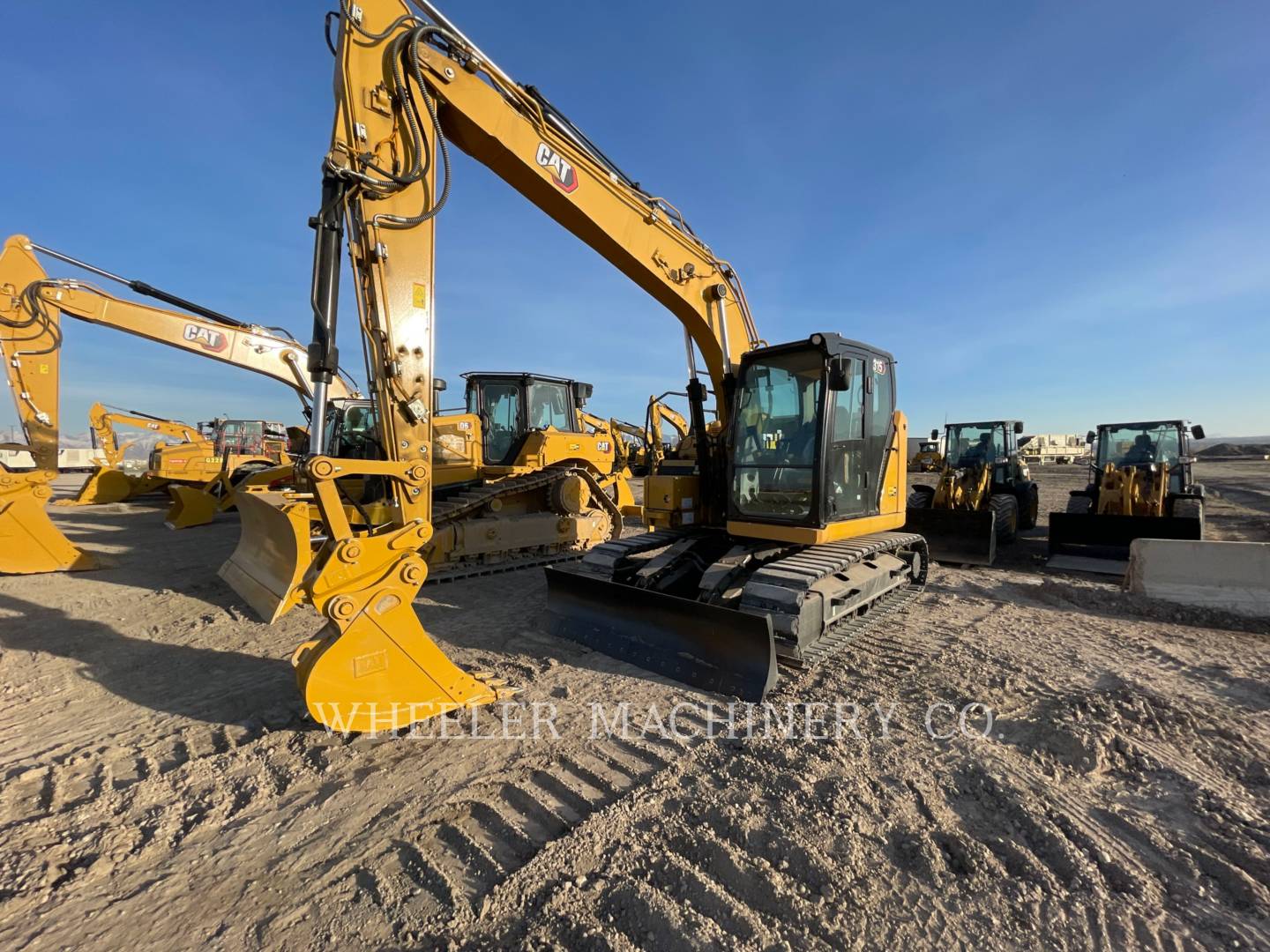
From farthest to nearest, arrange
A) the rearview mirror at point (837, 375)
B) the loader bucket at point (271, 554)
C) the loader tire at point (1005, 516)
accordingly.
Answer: the loader tire at point (1005, 516), the loader bucket at point (271, 554), the rearview mirror at point (837, 375)

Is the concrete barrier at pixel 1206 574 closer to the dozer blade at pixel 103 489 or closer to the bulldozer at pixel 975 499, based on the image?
the bulldozer at pixel 975 499

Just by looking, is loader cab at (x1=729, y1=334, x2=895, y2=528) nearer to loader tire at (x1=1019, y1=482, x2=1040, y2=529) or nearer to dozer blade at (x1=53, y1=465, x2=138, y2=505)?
loader tire at (x1=1019, y1=482, x2=1040, y2=529)

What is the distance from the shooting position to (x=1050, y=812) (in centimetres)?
259

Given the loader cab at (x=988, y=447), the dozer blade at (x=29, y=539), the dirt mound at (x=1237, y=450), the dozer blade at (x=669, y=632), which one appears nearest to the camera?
the dozer blade at (x=669, y=632)

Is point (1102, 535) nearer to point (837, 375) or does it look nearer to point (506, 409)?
point (837, 375)

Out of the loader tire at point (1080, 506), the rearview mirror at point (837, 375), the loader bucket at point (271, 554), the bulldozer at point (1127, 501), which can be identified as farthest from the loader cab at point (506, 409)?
the loader tire at point (1080, 506)

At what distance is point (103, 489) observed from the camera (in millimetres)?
15250

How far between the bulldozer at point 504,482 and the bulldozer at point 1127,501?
23.1 ft

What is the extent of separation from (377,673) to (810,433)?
3709 millimetres

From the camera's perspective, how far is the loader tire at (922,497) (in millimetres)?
10420

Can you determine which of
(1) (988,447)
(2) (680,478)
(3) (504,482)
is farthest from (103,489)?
(1) (988,447)

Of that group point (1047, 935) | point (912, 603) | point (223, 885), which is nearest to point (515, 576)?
point (912, 603)

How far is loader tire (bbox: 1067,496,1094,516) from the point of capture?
9.48m

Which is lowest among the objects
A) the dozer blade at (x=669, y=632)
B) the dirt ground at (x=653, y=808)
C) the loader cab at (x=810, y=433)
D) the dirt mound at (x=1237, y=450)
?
the dirt ground at (x=653, y=808)
